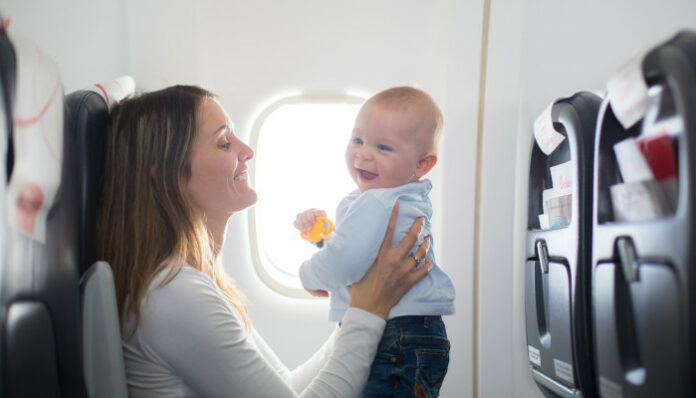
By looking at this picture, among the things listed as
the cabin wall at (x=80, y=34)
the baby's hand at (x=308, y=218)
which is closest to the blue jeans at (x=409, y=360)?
the baby's hand at (x=308, y=218)

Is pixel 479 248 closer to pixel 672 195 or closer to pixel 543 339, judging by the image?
pixel 543 339

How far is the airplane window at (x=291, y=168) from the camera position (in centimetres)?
196

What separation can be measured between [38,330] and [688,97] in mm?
1129

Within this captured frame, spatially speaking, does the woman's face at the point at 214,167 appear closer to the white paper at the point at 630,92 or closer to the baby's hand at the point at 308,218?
the baby's hand at the point at 308,218

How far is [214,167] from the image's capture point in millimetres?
1381

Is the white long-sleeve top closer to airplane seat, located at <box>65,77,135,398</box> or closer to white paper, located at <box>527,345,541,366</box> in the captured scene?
airplane seat, located at <box>65,77,135,398</box>

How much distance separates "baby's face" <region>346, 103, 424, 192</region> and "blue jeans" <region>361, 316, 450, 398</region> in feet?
1.46

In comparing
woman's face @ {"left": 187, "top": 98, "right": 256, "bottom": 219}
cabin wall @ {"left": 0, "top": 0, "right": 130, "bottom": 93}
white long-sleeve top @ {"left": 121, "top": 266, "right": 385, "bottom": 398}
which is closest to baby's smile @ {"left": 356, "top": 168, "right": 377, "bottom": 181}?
woman's face @ {"left": 187, "top": 98, "right": 256, "bottom": 219}

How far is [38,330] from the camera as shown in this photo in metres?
0.72

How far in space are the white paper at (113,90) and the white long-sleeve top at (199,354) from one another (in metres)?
0.57

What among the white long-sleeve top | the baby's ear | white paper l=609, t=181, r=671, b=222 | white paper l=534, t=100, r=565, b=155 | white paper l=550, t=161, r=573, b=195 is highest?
white paper l=534, t=100, r=565, b=155

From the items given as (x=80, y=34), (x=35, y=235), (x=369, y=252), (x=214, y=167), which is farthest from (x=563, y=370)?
(x=80, y=34)

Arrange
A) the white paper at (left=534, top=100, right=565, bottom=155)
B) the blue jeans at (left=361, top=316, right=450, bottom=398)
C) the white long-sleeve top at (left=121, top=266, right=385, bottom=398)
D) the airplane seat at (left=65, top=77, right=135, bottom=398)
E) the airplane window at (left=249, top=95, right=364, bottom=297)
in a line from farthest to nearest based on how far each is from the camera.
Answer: the airplane window at (left=249, top=95, right=364, bottom=297) → the white paper at (left=534, top=100, right=565, bottom=155) → the blue jeans at (left=361, top=316, right=450, bottom=398) → the white long-sleeve top at (left=121, top=266, right=385, bottom=398) → the airplane seat at (left=65, top=77, right=135, bottom=398)

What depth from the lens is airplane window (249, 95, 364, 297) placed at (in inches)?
77.2
